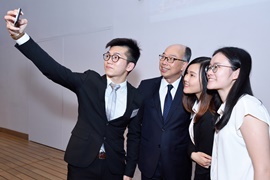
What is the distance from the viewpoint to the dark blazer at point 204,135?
1.46 metres

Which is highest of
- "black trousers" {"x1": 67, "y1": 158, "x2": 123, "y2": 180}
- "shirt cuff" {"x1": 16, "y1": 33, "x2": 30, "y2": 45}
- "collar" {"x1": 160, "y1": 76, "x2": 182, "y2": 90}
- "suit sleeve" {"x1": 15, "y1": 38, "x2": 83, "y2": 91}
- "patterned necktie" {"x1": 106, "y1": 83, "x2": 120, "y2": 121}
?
"shirt cuff" {"x1": 16, "y1": 33, "x2": 30, "y2": 45}

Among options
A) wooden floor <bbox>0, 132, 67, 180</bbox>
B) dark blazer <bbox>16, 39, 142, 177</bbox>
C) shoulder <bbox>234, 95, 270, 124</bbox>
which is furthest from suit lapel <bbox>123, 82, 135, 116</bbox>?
wooden floor <bbox>0, 132, 67, 180</bbox>

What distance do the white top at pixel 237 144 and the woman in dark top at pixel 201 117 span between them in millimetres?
264

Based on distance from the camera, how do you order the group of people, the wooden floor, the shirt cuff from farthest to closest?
the wooden floor
the shirt cuff
the group of people

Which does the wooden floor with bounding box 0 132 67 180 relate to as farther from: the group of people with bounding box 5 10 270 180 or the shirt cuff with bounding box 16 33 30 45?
the shirt cuff with bounding box 16 33 30 45

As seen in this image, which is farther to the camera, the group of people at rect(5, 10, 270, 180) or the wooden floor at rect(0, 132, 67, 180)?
the wooden floor at rect(0, 132, 67, 180)

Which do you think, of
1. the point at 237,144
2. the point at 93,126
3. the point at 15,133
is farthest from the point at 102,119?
the point at 15,133

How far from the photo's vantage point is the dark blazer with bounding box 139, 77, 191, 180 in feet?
5.58

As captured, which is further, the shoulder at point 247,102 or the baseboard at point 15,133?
the baseboard at point 15,133

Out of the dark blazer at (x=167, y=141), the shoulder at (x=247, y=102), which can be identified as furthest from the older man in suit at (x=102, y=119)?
the shoulder at (x=247, y=102)

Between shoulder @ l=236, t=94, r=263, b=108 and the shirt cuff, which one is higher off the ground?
the shirt cuff

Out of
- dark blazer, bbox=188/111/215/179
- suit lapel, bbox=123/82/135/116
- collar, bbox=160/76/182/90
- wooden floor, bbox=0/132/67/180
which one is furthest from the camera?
wooden floor, bbox=0/132/67/180

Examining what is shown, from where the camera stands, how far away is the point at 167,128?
1.71 m

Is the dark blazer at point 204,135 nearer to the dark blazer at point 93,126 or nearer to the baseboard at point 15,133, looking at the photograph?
the dark blazer at point 93,126
